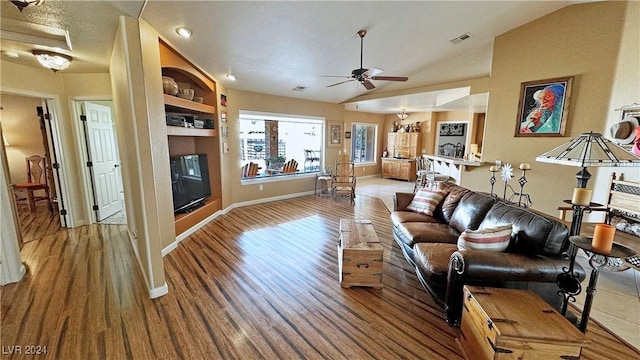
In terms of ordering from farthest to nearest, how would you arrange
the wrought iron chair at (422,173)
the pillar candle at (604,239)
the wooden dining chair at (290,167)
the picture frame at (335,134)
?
the picture frame at (335,134)
the wooden dining chair at (290,167)
the wrought iron chair at (422,173)
the pillar candle at (604,239)

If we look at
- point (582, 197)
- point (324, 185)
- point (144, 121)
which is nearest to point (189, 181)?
point (144, 121)

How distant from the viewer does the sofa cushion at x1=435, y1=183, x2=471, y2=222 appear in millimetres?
3149

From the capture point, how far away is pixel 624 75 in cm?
292

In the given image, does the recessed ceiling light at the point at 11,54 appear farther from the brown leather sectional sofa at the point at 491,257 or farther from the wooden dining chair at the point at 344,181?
the wooden dining chair at the point at 344,181

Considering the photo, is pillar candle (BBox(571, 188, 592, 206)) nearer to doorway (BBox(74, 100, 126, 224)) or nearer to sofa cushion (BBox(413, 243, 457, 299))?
sofa cushion (BBox(413, 243, 457, 299))

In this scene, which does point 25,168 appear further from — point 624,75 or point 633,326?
point 624,75

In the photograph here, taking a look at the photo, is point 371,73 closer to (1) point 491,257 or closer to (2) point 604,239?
(1) point 491,257

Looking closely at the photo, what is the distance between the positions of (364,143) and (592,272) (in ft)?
27.4

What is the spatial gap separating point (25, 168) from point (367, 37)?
7107mm

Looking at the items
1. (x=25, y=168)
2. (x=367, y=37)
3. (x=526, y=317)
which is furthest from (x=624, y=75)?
(x=25, y=168)

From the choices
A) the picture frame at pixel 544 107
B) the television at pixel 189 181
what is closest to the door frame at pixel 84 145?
the television at pixel 189 181

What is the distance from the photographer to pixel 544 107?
3562mm

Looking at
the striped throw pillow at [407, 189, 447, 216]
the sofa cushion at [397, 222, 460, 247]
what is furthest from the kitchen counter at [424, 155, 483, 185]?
the sofa cushion at [397, 222, 460, 247]

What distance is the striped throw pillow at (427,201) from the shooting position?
339 cm
